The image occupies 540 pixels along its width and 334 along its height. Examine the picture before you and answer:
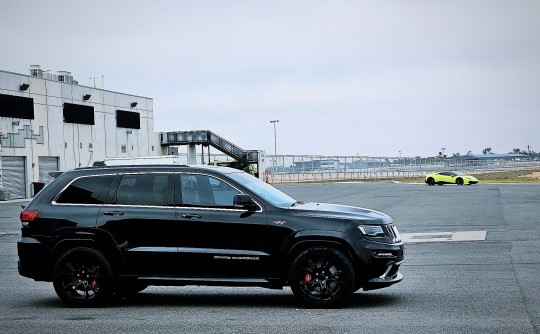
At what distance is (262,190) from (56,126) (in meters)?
52.9

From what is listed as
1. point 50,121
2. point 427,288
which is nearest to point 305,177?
point 50,121

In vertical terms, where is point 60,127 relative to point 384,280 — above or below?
above

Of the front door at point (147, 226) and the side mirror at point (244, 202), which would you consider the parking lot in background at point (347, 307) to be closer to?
the front door at point (147, 226)

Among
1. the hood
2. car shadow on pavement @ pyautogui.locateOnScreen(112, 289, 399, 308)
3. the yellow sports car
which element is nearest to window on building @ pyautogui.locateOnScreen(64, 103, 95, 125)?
the yellow sports car

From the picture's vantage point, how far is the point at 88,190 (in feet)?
32.8

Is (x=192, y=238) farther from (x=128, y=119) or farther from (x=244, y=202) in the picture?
(x=128, y=119)

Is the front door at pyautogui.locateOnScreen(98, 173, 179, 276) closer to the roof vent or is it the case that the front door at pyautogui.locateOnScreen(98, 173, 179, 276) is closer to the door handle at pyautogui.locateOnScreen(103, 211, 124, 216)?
the door handle at pyautogui.locateOnScreen(103, 211, 124, 216)

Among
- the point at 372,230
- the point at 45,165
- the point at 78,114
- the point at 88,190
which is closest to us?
the point at 372,230

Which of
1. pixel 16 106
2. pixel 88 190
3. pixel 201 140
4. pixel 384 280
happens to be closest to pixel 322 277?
pixel 384 280

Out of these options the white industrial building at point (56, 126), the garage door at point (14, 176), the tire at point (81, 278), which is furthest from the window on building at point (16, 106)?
the tire at point (81, 278)

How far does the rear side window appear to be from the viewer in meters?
9.91

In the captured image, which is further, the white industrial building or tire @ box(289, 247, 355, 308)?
the white industrial building

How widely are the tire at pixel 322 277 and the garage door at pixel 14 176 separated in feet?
159

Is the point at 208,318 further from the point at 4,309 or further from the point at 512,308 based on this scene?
the point at 512,308
